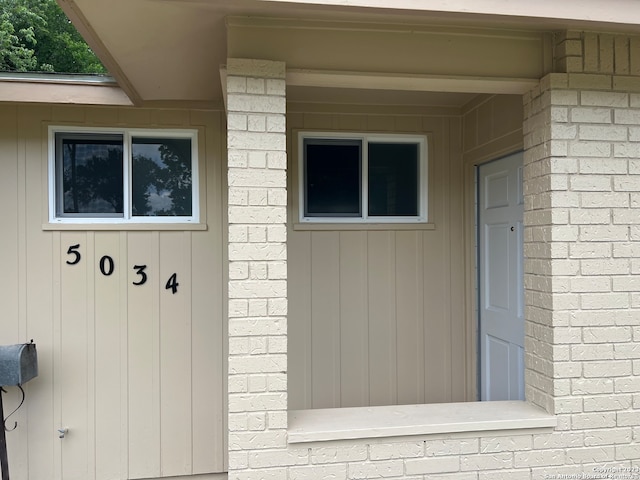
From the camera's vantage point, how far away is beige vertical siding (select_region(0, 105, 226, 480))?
3.09m

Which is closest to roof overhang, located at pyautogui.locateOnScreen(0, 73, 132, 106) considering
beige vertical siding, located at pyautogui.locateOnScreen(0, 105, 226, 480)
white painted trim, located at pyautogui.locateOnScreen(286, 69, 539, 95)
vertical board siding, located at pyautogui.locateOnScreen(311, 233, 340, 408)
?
beige vertical siding, located at pyautogui.locateOnScreen(0, 105, 226, 480)

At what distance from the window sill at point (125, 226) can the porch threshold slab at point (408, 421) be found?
1569 millimetres

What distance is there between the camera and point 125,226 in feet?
10.5

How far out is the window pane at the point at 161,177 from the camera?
10.7ft

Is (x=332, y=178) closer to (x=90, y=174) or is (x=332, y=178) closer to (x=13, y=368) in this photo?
(x=90, y=174)

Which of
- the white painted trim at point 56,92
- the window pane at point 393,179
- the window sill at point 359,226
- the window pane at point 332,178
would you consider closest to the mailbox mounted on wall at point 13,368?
the white painted trim at point 56,92

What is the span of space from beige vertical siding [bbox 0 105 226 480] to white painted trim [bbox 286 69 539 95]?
1.29 meters

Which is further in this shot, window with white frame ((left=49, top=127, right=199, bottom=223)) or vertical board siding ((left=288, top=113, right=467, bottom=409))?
vertical board siding ((left=288, top=113, right=467, bottom=409))

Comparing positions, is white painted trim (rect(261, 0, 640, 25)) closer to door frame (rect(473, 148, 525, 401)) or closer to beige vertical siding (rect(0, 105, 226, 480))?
door frame (rect(473, 148, 525, 401))

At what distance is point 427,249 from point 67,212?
2.60m

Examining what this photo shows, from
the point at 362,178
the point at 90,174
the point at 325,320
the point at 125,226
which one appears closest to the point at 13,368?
the point at 125,226

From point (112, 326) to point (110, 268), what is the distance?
1.32ft

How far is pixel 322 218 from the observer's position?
337 cm

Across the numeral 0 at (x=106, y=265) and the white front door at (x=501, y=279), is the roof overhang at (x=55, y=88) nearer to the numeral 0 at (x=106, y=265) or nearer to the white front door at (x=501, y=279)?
the numeral 0 at (x=106, y=265)
